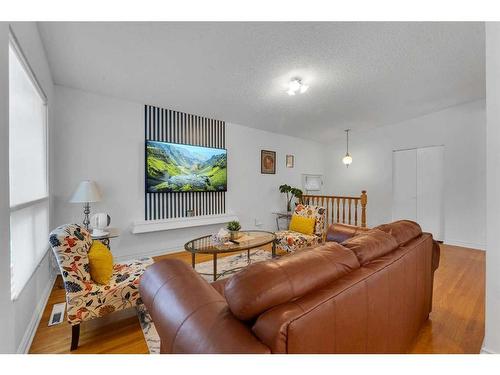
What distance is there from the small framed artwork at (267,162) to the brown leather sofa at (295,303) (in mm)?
3752

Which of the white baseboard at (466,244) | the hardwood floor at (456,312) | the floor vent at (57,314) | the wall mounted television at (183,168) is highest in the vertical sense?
the wall mounted television at (183,168)

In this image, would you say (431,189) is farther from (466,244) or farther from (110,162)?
(110,162)

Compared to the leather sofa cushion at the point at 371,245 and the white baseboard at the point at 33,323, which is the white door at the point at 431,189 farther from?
the white baseboard at the point at 33,323

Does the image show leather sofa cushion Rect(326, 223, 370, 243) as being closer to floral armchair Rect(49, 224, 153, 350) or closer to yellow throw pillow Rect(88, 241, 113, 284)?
floral armchair Rect(49, 224, 153, 350)

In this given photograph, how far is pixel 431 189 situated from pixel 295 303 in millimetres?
5192

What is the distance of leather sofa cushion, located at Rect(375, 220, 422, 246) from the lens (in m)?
1.52

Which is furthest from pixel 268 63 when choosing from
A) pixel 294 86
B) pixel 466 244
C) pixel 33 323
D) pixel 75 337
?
pixel 466 244

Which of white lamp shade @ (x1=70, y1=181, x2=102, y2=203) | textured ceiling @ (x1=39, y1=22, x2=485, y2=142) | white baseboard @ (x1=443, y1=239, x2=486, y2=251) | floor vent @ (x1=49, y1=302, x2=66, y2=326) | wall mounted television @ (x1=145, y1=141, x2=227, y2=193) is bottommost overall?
floor vent @ (x1=49, y1=302, x2=66, y2=326)

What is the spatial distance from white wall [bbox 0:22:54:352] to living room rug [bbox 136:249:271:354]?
0.76 metres

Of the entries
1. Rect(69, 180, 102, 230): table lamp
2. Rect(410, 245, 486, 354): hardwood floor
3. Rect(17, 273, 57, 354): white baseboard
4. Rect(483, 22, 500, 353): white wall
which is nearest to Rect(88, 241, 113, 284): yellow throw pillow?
Rect(17, 273, 57, 354): white baseboard

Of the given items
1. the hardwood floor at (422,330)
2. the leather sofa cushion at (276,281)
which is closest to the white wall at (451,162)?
the hardwood floor at (422,330)

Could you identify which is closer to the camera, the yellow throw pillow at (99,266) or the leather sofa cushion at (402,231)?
the leather sofa cushion at (402,231)

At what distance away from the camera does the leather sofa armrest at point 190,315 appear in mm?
724

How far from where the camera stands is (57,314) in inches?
79.0
